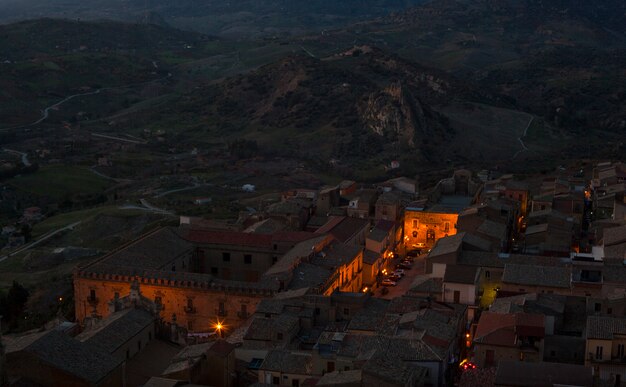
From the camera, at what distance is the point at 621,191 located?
195 feet

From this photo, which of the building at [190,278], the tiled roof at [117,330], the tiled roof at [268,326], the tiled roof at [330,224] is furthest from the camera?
the tiled roof at [330,224]

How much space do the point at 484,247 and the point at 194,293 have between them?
55.6 feet

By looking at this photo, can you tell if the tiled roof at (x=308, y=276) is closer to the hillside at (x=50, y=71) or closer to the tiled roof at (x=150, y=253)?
the tiled roof at (x=150, y=253)

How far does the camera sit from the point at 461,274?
1704 inches

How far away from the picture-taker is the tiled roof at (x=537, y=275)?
136 ft

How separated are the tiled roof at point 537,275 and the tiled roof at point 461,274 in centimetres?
156

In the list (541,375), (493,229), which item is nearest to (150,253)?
(493,229)

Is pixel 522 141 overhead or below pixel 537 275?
below

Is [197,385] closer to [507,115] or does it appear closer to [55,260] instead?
[55,260]

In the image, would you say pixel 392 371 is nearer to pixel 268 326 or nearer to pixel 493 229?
pixel 268 326

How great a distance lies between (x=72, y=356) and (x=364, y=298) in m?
15.1

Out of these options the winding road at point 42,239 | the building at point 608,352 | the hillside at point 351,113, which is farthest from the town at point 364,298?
the hillside at point 351,113

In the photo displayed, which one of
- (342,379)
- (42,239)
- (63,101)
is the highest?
(342,379)

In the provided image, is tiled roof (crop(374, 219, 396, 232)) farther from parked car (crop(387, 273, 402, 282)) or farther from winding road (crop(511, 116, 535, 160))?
winding road (crop(511, 116, 535, 160))
